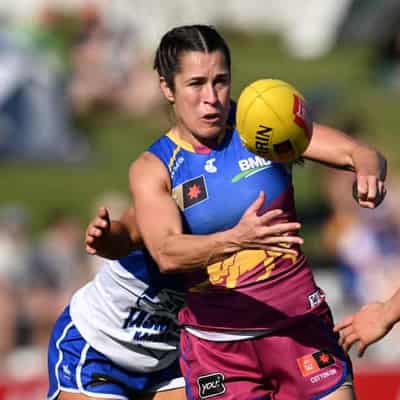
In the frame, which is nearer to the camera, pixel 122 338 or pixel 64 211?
pixel 122 338

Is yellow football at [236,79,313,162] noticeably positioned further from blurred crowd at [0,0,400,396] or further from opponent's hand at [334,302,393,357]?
blurred crowd at [0,0,400,396]

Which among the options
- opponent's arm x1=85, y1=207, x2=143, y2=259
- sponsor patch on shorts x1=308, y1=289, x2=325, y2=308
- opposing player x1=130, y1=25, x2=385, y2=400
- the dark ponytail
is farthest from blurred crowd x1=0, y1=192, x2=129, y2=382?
the dark ponytail

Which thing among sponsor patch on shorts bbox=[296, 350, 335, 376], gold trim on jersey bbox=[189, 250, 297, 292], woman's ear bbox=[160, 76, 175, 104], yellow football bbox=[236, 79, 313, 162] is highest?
woman's ear bbox=[160, 76, 175, 104]

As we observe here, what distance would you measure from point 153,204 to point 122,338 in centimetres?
103

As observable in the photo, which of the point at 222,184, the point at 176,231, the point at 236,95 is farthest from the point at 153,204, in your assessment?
the point at 236,95

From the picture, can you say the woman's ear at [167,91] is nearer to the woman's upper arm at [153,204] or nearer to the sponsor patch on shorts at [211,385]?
→ the woman's upper arm at [153,204]

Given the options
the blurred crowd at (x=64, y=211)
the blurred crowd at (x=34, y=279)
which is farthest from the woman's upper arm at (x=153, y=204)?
the blurred crowd at (x=64, y=211)

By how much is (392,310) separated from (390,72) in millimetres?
12185

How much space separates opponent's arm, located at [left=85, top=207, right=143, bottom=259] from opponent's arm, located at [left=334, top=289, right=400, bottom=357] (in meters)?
0.98

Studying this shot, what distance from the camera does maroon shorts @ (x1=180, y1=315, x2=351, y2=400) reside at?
4957 millimetres

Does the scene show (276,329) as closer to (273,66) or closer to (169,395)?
(169,395)

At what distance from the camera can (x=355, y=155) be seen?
489cm

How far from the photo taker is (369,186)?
15.3ft

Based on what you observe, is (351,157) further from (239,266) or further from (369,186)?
(239,266)
